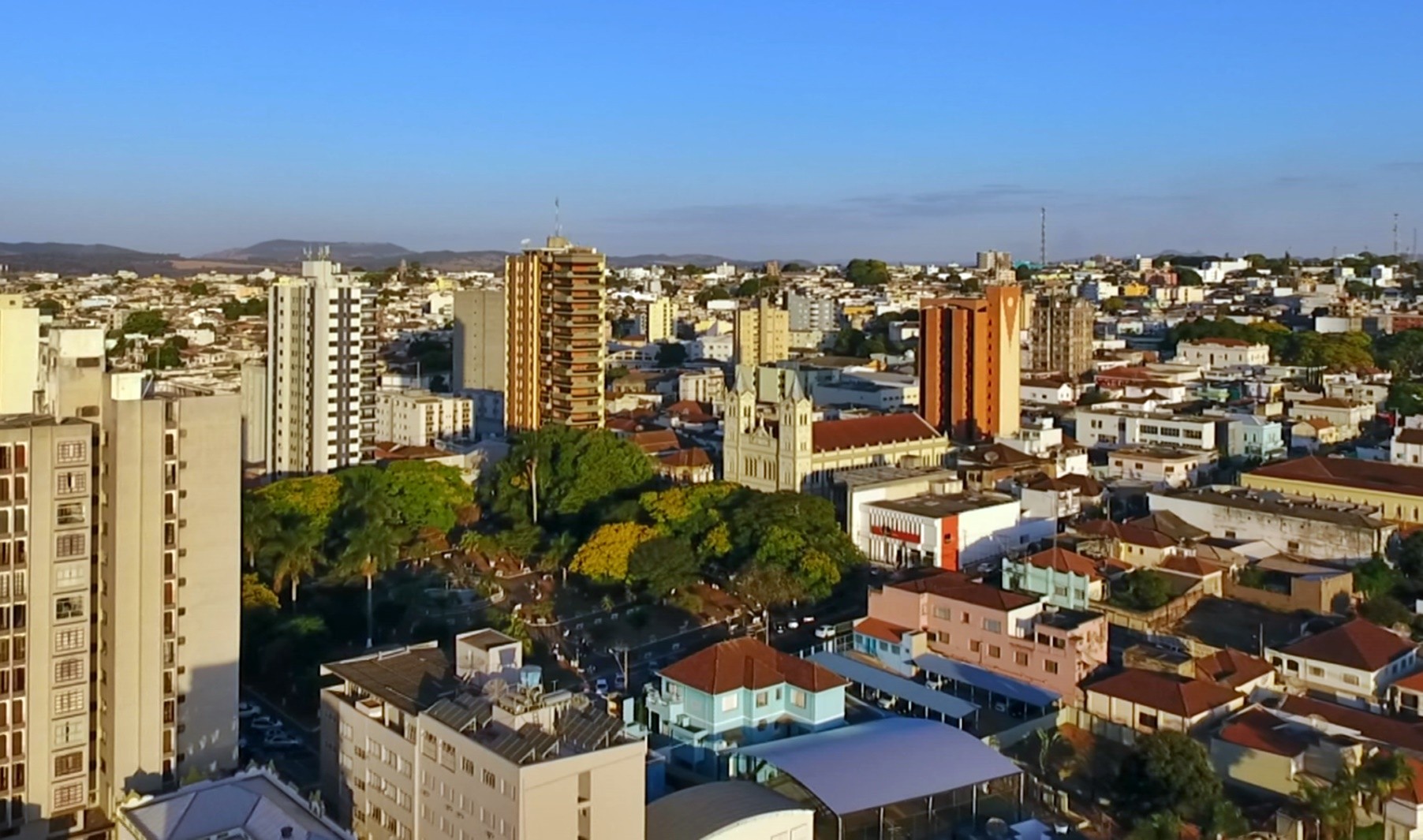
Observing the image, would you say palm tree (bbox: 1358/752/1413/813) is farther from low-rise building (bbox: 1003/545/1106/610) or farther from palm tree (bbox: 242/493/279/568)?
palm tree (bbox: 242/493/279/568)

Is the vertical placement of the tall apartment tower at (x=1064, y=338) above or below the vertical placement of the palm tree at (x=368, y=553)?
above

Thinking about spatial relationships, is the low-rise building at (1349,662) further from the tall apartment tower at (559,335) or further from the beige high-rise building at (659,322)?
the beige high-rise building at (659,322)

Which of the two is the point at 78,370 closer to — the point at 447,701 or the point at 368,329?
the point at 447,701

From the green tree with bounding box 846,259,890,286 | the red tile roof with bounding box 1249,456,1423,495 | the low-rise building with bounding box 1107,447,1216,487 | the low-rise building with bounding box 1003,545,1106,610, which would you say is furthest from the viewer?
the green tree with bounding box 846,259,890,286

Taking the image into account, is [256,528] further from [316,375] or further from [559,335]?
[559,335]

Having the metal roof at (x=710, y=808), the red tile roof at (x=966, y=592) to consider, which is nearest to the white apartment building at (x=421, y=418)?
the red tile roof at (x=966, y=592)

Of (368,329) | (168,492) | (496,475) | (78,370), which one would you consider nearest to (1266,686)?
(168,492)

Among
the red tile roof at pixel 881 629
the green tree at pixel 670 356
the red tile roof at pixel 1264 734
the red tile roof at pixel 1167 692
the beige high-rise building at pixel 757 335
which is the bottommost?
the red tile roof at pixel 1264 734

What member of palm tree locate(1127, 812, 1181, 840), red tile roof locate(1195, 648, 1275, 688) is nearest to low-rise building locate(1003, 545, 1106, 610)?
red tile roof locate(1195, 648, 1275, 688)
